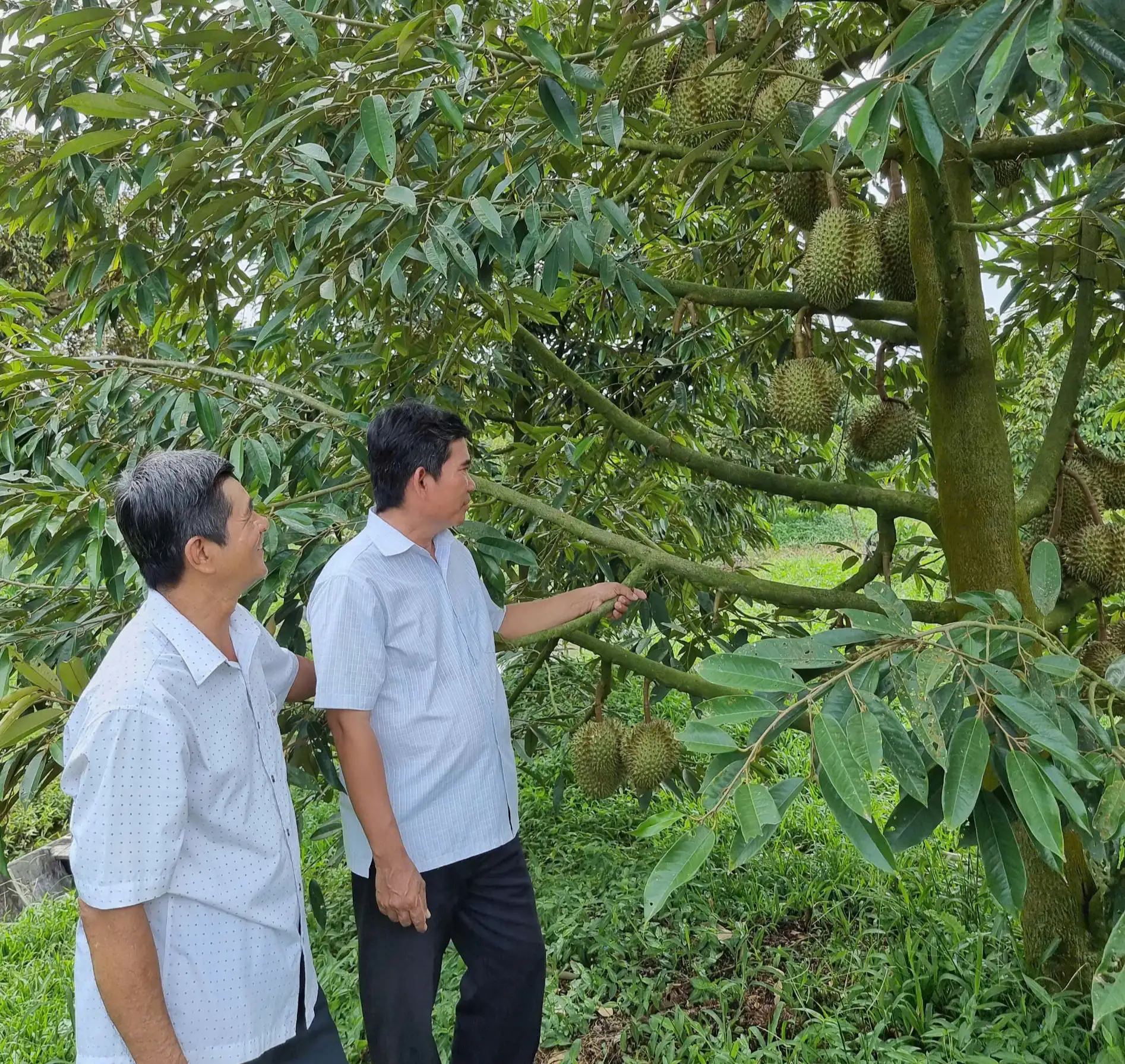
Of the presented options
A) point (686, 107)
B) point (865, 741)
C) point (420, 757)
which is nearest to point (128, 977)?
point (420, 757)

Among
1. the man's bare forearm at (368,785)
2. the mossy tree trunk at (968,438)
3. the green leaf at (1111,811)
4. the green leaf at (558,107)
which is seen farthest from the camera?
the mossy tree trunk at (968,438)

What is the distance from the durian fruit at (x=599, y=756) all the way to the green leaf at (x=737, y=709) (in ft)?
4.24

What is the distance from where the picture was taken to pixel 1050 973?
82.6 inches

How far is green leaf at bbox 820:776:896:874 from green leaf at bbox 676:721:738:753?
0.09m

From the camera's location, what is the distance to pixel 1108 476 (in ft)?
6.97

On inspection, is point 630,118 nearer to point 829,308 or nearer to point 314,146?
point 829,308

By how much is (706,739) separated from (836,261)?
118 cm

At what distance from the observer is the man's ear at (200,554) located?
3.98 feet

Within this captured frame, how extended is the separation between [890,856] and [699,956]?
1.82 meters

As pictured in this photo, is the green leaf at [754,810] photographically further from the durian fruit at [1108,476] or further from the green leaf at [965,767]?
the durian fruit at [1108,476]

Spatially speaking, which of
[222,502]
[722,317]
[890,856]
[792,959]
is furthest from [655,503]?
[890,856]

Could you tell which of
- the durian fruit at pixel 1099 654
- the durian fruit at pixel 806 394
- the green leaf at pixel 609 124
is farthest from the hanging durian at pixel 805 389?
the green leaf at pixel 609 124

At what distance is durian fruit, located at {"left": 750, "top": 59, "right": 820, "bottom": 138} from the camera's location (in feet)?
5.72

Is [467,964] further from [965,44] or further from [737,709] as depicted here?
[965,44]
